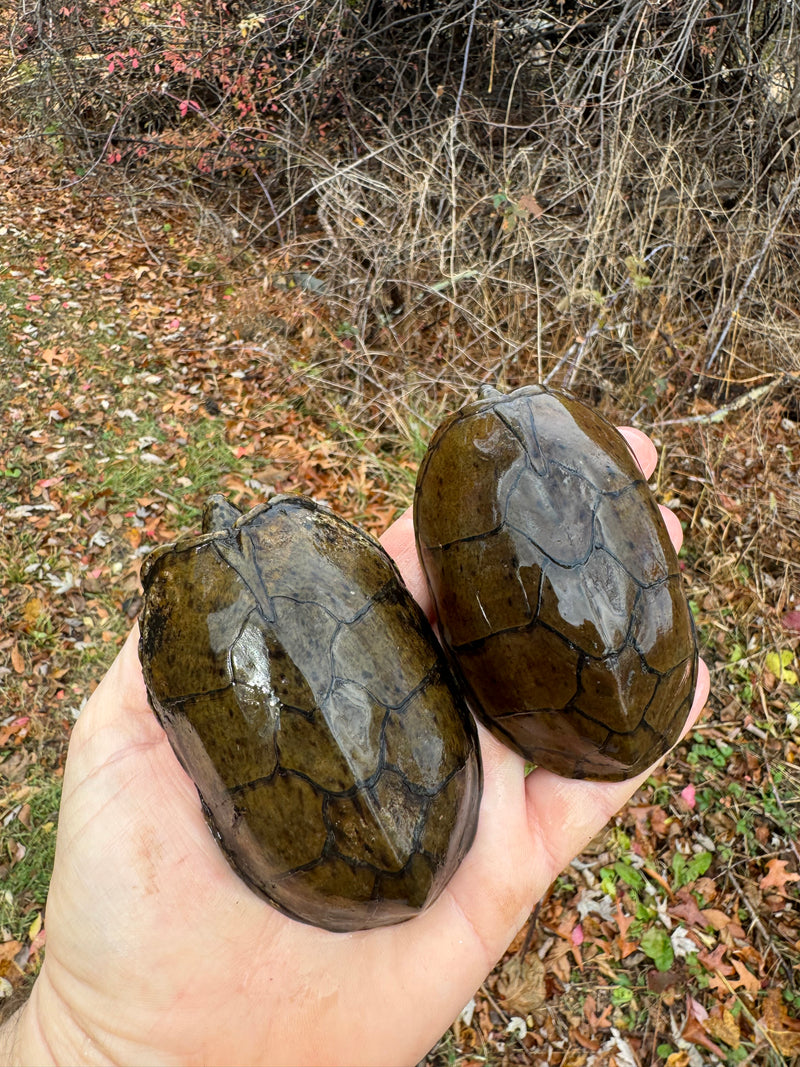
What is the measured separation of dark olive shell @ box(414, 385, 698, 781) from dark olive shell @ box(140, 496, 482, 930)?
206 millimetres

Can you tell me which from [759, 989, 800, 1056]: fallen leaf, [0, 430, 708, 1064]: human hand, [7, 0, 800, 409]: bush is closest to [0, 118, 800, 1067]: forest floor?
[759, 989, 800, 1056]: fallen leaf

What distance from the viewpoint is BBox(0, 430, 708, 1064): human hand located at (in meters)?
2.30

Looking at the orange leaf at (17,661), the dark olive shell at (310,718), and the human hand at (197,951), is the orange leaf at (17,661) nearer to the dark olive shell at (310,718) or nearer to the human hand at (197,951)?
the human hand at (197,951)

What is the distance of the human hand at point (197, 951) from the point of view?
2.30 meters

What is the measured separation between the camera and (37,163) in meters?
9.38

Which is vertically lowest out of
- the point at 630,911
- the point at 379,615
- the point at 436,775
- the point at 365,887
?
the point at 630,911

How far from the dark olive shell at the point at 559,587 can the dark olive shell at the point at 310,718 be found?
21cm

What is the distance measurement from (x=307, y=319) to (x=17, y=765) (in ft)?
13.3

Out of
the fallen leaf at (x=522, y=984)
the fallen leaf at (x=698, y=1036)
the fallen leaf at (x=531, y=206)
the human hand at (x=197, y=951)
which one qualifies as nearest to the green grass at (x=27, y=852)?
the human hand at (x=197, y=951)

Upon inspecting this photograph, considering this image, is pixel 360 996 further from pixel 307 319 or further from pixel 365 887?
pixel 307 319

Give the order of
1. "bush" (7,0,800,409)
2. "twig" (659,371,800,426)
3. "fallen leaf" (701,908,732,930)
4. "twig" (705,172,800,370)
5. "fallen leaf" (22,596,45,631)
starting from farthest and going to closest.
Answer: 1. "bush" (7,0,800,409)
2. "twig" (659,371,800,426)
3. "twig" (705,172,800,370)
4. "fallen leaf" (22,596,45,631)
5. "fallen leaf" (701,908,732,930)

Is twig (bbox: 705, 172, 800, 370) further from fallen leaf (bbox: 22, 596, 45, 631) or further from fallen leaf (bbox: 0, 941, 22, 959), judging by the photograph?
fallen leaf (bbox: 0, 941, 22, 959)

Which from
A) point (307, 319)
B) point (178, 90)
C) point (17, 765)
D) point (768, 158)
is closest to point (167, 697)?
point (17, 765)

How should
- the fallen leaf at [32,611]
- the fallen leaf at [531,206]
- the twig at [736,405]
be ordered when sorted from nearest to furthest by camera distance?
the fallen leaf at [32,611]
the twig at [736,405]
the fallen leaf at [531,206]
